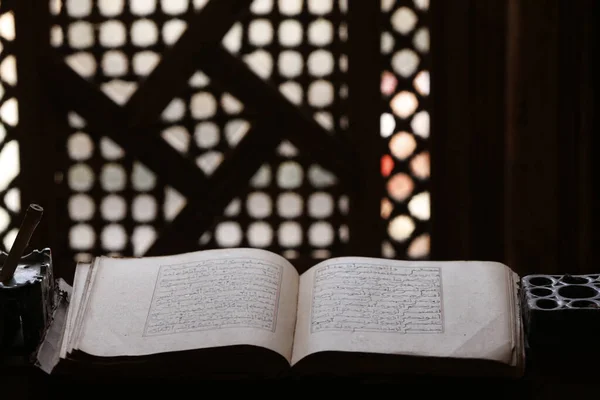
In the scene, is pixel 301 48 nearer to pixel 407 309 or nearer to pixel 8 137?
pixel 8 137

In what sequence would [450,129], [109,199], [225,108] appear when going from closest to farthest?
[450,129] → [225,108] → [109,199]

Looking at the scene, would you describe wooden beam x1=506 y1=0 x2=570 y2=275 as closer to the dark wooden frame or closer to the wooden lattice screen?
the dark wooden frame

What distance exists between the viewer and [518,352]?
1467 mm

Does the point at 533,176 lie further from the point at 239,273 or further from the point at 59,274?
the point at 59,274

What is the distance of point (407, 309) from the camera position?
5.21 ft

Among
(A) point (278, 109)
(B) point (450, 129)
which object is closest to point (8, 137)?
(A) point (278, 109)

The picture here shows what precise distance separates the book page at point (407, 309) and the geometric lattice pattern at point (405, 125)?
4.23ft

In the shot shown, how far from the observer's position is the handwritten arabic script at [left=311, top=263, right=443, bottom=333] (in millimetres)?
1543

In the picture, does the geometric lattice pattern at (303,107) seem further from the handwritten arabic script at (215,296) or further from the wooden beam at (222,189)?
the handwritten arabic script at (215,296)

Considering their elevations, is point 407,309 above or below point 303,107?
below

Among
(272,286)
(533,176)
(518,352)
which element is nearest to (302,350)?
(272,286)

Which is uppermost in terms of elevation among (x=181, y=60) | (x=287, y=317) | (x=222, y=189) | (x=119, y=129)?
(x=181, y=60)

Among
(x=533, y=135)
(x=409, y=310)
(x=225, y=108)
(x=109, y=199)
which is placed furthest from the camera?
(x=109, y=199)

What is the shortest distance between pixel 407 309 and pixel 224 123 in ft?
5.10
